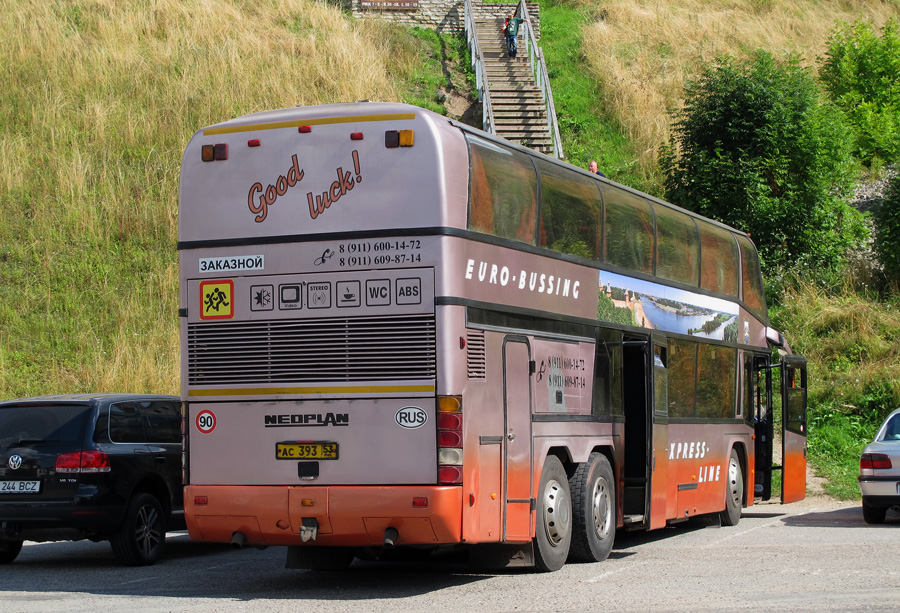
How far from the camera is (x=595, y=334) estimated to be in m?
11.4

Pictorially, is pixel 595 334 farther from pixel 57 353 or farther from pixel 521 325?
pixel 57 353

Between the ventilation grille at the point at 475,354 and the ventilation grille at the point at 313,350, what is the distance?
345mm

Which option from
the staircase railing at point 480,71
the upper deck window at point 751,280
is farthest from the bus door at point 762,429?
the staircase railing at point 480,71

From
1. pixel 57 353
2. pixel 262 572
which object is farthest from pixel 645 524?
pixel 57 353

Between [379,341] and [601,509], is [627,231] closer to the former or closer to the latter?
[601,509]

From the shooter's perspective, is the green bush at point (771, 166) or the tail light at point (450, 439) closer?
the tail light at point (450, 439)

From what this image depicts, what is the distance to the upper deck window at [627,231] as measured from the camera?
1176cm

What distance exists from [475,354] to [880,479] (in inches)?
287

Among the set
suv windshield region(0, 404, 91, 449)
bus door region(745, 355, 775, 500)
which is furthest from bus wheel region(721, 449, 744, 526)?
suv windshield region(0, 404, 91, 449)

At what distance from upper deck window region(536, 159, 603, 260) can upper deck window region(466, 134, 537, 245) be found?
26 cm

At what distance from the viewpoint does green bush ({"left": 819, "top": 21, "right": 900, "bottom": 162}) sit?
33.9 metres

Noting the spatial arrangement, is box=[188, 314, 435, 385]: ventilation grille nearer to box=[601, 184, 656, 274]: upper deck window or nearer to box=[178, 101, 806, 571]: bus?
box=[178, 101, 806, 571]: bus

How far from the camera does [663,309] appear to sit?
13.1 m

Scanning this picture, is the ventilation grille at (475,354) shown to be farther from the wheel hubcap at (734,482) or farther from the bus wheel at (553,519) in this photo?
the wheel hubcap at (734,482)
